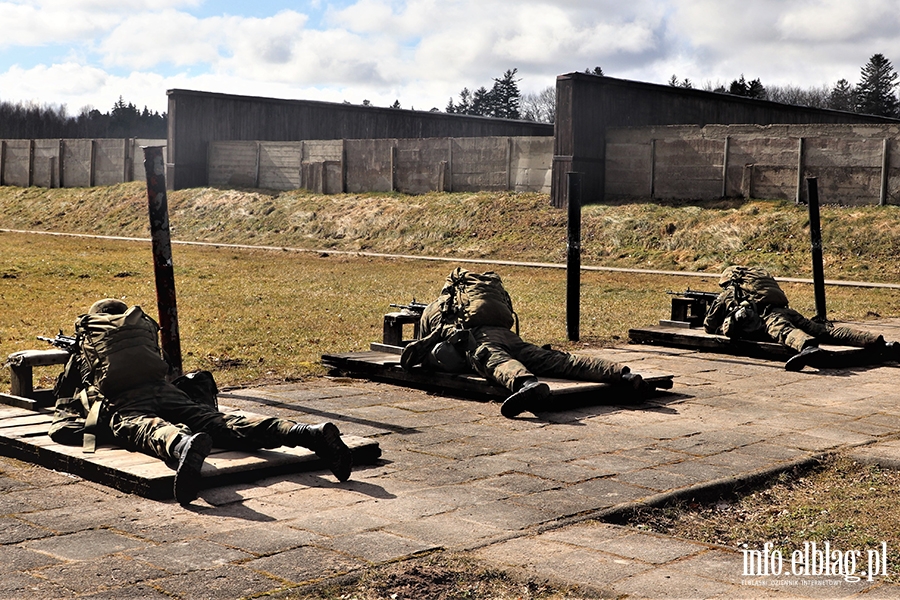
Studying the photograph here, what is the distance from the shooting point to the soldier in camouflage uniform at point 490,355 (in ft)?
28.3

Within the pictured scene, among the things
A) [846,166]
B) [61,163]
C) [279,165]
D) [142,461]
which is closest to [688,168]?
[846,166]

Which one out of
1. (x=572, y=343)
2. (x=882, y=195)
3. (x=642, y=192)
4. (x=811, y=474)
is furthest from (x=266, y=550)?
(x=642, y=192)

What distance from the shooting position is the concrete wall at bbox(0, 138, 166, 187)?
4334 cm

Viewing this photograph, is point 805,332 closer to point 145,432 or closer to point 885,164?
point 145,432

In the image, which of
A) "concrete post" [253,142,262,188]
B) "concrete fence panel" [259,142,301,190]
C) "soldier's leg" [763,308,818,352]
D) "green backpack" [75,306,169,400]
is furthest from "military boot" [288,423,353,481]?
"concrete post" [253,142,262,188]

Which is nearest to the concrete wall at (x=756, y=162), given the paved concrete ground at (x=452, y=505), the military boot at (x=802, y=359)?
the military boot at (x=802, y=359)

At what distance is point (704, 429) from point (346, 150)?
98.3ft

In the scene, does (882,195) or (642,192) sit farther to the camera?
(642,192)

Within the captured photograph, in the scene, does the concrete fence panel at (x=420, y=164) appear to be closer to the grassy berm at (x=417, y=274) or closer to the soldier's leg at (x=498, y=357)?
the grassy berm at (x=417, y=274)

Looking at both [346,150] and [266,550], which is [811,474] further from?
[346,150]

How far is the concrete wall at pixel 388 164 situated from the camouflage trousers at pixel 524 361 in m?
22.7

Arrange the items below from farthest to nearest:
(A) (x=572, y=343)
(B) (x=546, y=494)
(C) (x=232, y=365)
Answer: (A) (x=572, y=343) < (C) (x=232, y=365) < (B) (x=546, y=494)

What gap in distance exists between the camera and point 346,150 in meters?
36.6

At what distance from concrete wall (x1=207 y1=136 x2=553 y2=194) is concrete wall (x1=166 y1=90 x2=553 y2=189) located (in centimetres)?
48
